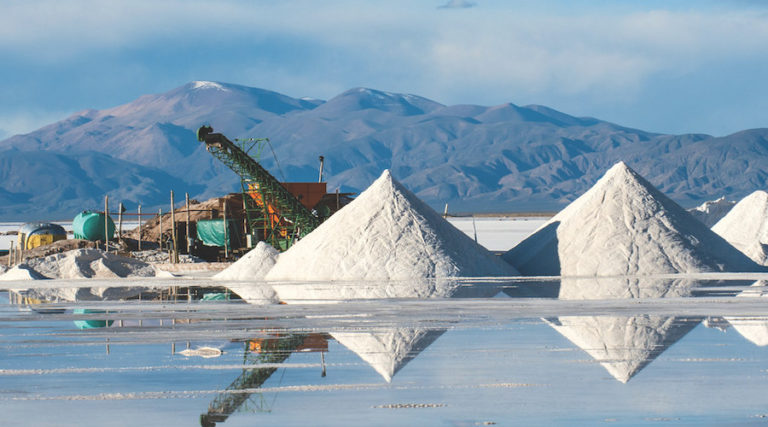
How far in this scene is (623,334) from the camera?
1088 centimetres

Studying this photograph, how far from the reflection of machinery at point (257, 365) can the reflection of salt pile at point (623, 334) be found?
2656mm

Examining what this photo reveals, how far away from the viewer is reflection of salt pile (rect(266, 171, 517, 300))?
2033cm

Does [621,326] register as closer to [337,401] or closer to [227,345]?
[227,345]

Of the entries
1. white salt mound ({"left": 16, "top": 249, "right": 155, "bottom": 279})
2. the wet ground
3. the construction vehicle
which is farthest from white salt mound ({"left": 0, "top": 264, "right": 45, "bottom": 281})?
the wet ground

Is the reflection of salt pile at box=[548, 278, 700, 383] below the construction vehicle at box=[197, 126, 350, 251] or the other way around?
below

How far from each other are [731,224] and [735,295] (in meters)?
16.9

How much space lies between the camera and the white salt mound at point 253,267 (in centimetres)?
2270

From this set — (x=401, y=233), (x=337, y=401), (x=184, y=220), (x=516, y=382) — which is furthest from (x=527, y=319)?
(x=184, y=220)

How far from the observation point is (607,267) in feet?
70.3

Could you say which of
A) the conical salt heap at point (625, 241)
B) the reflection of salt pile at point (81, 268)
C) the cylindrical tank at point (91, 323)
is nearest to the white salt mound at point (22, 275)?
the reflection of salt pile at point (81, 268)

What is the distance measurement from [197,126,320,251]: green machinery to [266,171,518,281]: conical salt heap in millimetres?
7456

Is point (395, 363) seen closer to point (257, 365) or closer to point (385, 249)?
point (257, 365)

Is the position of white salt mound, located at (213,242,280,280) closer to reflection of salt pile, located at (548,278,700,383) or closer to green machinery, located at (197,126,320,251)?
green machinery, located at (197,126,320,251)

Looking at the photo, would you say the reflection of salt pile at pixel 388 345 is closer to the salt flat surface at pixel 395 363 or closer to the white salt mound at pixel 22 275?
the salt flat surface at pixel 395 363
